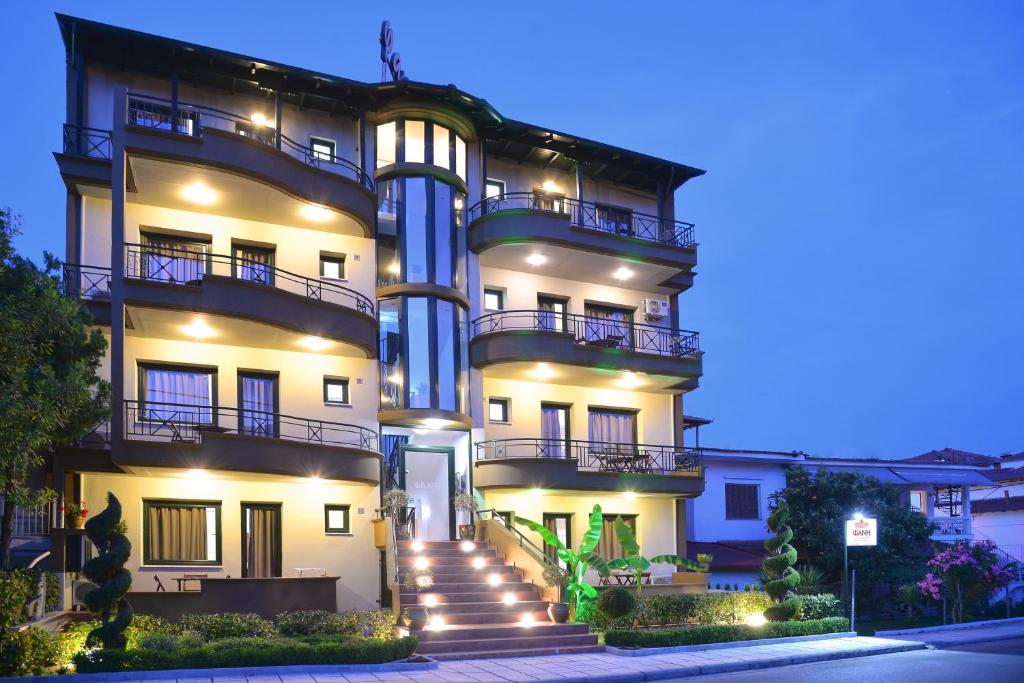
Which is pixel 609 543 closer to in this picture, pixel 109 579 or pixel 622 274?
pixel 622 274

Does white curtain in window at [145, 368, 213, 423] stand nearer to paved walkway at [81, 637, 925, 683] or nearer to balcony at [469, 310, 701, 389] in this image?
balcony at [469, 310, 701, 389]

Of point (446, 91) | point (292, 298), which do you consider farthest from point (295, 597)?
point (446, 91)

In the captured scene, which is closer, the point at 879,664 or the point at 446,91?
the point at 879,664

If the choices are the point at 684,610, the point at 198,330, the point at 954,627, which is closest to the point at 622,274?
the point at 684,610

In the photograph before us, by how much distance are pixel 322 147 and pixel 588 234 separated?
347 inches

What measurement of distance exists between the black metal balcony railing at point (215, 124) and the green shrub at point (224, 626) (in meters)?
12.0

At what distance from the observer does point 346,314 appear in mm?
26188

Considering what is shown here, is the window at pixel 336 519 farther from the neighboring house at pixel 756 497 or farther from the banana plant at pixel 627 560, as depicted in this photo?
the neighboring house at pixel 756 497

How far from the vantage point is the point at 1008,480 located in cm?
4975

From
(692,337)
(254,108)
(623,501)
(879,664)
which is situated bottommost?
(879,664)

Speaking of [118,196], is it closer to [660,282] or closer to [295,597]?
[295,597]

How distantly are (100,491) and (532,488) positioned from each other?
1193 cm

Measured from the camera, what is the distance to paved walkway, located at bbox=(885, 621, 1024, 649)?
25625 millimetres

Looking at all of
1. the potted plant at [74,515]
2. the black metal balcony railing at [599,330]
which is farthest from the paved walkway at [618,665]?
the black metal balcony railing at [599,330]
